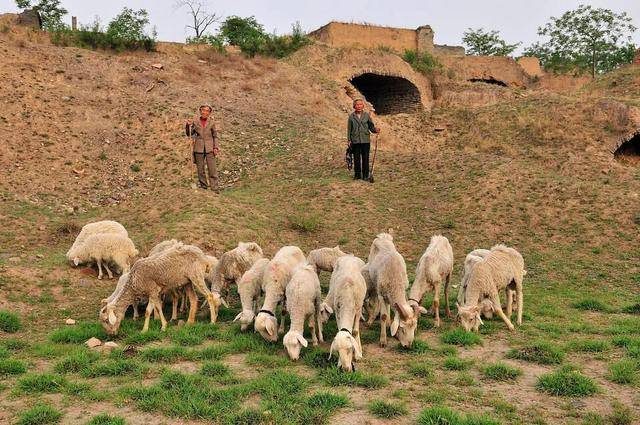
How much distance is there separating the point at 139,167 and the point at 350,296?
13153 millimetres

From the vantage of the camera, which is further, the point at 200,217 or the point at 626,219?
the point at 626,219

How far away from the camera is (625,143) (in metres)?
21.6

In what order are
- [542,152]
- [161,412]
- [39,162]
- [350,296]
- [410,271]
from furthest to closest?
1. [542,152]
2. [39,162]
3. [410,271]
4. [350,296]
5. [161,412]

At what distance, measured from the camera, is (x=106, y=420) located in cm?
481

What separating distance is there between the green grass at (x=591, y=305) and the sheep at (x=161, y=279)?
241 inches

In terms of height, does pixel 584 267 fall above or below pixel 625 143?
below

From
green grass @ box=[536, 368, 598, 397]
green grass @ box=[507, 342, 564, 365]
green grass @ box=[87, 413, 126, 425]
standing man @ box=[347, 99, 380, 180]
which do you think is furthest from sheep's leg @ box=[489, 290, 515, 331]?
standing man @ box=[347, 99, 380, 180]

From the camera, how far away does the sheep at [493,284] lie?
7524mm

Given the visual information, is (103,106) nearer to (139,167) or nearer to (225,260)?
(139,167)

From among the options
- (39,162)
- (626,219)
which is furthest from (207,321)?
(39,162)

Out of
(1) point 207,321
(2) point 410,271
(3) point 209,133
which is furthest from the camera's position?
(3) point 209,133

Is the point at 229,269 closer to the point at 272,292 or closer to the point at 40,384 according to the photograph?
the point at 272,292

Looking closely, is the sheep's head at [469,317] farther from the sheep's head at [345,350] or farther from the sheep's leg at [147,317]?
the sheep's leg at [147,317]

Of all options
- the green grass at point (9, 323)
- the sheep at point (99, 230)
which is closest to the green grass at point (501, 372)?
the green grass at point (9, 323)
